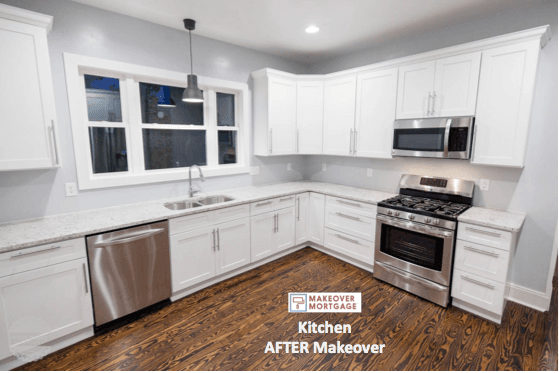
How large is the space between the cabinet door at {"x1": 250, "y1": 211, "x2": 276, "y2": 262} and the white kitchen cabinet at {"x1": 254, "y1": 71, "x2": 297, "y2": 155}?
90 cm

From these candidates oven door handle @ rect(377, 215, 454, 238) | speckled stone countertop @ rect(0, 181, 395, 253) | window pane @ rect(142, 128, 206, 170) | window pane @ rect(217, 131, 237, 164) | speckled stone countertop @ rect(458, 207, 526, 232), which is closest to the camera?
speckled stone countertop @ rect(0, 181, 395, 253)

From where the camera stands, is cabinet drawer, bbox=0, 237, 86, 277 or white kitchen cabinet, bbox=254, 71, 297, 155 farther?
white kitchen cabinet, bbox=254, 71, 297, 155

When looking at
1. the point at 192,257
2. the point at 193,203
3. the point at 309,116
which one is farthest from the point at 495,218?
the point at 193,203

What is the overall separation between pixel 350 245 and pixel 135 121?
278 cm

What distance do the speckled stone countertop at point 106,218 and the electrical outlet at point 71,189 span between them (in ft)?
0.57

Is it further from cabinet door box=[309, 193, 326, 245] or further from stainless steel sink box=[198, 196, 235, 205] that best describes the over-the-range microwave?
stainless steel sink box=[198, 196, 235, 205]

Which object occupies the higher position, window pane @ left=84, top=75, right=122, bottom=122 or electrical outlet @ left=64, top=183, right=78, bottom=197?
window pane @ left=84, top=75, right=122, bottom=122

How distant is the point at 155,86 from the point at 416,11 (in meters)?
2.69

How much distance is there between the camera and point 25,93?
1908 millimetres

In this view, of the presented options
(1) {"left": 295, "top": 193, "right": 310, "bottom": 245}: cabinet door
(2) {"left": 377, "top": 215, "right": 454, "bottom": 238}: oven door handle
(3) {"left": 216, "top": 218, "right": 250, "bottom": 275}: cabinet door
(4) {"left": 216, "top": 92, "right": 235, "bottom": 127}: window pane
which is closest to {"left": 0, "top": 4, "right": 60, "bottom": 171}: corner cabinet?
(3) {"left": 216, "top": 218, "right": 250, "bottom": 275}: cabinet door

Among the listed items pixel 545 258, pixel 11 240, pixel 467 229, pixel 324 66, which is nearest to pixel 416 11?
pixel 324 66

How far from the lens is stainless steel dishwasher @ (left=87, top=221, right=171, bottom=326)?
2105 mm

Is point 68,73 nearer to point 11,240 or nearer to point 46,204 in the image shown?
point 46,204

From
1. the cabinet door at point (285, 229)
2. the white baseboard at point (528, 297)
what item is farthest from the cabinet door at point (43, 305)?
the white baseboard at point (528, 297)
